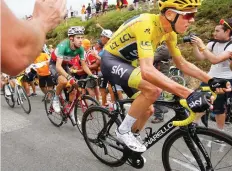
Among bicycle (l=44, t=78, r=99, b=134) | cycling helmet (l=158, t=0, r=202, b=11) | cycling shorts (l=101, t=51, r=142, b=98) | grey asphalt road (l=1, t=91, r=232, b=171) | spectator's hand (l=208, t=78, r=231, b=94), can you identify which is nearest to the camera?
spectator's hand (l=208, t=78, r=231, b=94)

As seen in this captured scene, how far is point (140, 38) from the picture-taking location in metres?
2.74

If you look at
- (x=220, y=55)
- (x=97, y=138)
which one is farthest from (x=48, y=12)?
(x=220, y=55)

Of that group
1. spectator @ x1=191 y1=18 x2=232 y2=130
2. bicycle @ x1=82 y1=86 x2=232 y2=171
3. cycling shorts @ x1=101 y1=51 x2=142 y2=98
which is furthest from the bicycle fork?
spectator @ x1=191 y1=18 x2=232 y2=130

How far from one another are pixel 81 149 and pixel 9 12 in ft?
12.0

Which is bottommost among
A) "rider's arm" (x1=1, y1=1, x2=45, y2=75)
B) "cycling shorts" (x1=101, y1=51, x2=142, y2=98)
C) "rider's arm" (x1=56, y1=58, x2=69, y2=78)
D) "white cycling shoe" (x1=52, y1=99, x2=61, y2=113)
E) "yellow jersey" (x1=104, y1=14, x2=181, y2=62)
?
"white cycling shoe" (x1=52, y1=99, x2=61, y2=113)

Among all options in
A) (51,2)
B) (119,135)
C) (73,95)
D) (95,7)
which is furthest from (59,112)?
(95,7)

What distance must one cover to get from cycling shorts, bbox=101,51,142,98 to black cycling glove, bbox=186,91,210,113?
0.74m

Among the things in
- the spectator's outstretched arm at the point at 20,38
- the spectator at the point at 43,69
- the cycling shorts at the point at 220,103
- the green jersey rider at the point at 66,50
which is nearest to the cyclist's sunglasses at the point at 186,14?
the spectator's outstretched arm at the point at 20,38

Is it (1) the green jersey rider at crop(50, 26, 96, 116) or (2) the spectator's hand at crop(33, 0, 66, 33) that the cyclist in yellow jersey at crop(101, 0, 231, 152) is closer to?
(2) the spectator's hand at crop(33, 0, 66, 33)

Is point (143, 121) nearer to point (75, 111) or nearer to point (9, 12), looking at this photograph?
point (75, 111)

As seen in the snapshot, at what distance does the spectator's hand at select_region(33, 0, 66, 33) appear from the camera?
1213 mm

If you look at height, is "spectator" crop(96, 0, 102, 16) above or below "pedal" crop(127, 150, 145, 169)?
below

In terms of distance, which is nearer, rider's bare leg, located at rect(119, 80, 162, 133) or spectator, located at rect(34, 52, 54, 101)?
rider's bare leg, located at rect(119, 80, 162, 133)

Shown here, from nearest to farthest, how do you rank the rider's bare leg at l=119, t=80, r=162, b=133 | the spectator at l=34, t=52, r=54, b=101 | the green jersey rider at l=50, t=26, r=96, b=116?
the rider's bare leg at l=119, t=80, r=162, b=133
the green jersey rider at l=50, t=26, r=96, b=116
the spectator at l=34, t=52, r=54, b=101
